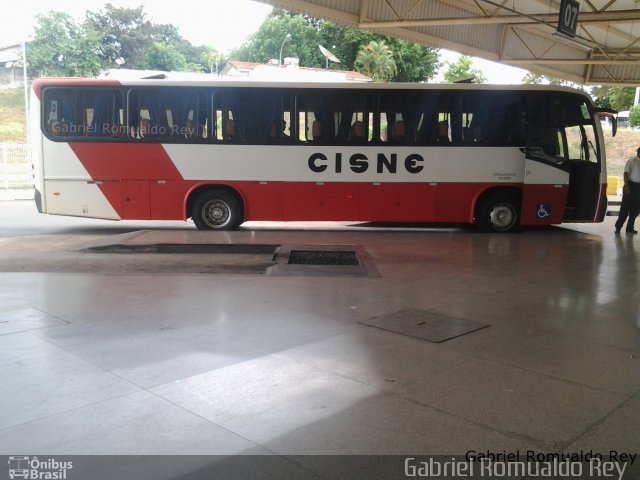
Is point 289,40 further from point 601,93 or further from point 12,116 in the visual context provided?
point 601,93

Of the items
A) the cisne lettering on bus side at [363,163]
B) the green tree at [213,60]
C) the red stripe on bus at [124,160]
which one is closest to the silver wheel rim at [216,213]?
the red stripe on bus at [124,160]

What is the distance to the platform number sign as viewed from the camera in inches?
467

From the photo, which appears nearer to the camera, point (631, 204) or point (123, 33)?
point (631, 204)

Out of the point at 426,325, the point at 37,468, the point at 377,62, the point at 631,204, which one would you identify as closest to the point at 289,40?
the point at 377,62

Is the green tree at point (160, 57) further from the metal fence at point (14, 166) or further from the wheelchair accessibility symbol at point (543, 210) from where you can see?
the wheelchair accessibility symbol at point (543, 210)

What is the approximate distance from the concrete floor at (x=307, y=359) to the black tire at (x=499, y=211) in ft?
12.5

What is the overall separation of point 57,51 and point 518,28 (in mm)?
44167

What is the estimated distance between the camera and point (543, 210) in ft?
42.3

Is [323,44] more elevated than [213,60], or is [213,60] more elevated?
[213,60]

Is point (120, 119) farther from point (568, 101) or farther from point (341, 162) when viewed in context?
point (568, 101)

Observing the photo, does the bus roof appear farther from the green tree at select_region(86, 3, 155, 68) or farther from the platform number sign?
the green tree at select_region(86, 3, 155, 68)

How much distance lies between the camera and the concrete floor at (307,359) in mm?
3576

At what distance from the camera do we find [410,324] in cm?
596

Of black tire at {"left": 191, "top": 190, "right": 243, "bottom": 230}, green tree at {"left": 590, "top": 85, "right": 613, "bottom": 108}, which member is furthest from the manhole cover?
green tree at {"left": 590, "top": 85, "right": 613, "bottom": 108}
